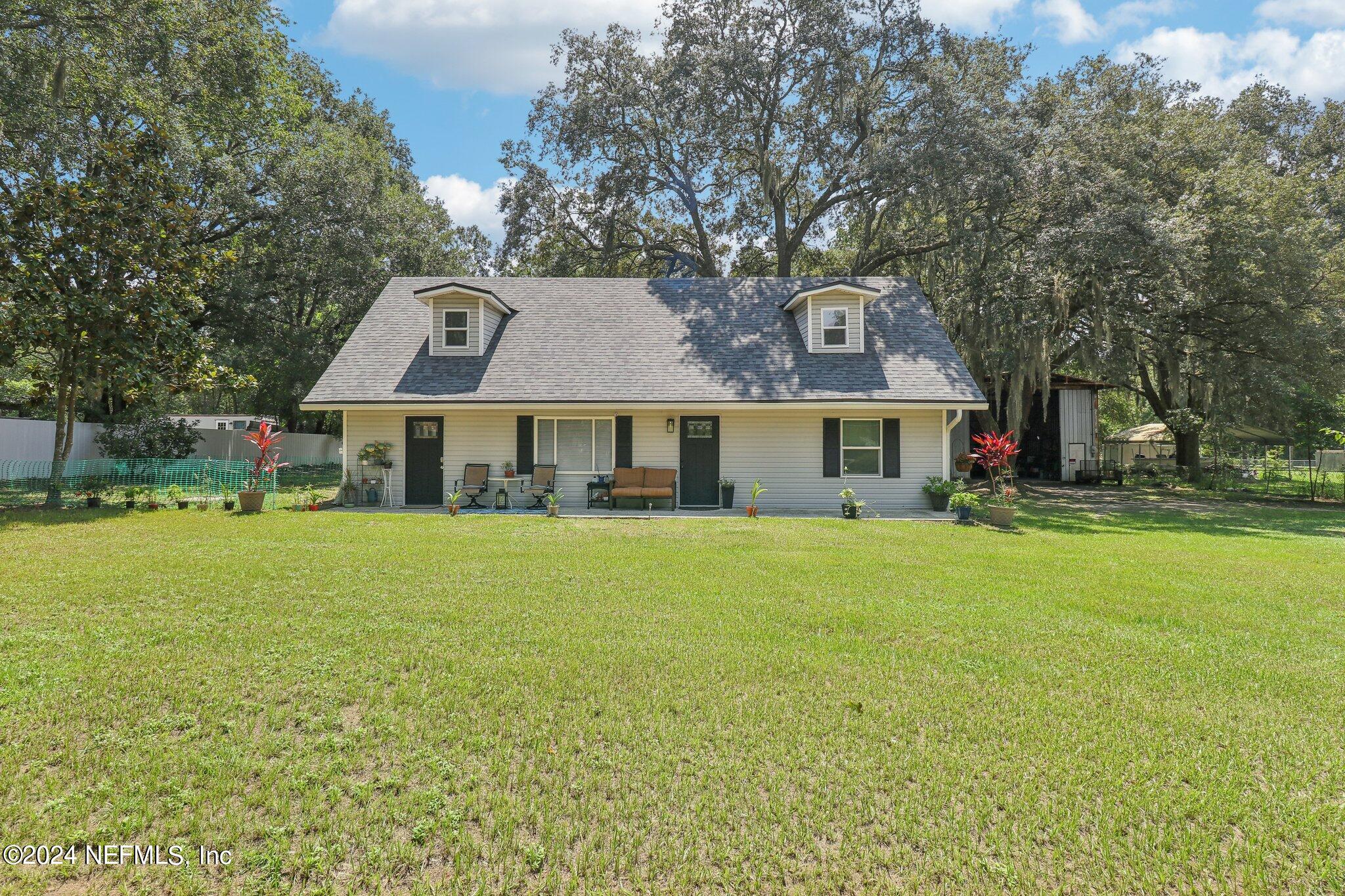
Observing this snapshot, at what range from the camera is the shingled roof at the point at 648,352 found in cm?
1301

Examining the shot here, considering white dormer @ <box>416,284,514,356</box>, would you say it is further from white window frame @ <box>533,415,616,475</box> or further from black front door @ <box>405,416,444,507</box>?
white window frame @ <box>533,415,616,475</box>

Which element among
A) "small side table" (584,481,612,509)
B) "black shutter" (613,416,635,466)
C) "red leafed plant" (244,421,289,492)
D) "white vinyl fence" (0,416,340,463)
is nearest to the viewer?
"red leafed plant" (244,421,289,492)

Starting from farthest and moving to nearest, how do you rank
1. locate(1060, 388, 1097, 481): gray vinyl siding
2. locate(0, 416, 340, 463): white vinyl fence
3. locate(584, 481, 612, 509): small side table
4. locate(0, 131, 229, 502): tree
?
locate(1060, 388, 1097, 481): gray vinyl siding → locate(0, 416, 340, 463): white vinyl fence → locate(584, 481, 612, 509): small side table → locate(0, 131, 229, 502): tree

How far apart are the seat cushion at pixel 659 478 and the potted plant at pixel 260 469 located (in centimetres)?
668

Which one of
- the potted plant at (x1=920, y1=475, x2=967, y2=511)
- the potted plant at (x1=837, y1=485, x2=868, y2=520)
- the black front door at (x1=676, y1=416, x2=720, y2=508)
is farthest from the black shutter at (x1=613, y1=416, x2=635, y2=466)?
the potted plant at (x1=920, y1=475, x2=967, y2=511)

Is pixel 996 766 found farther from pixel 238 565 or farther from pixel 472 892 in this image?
pixel 238 565

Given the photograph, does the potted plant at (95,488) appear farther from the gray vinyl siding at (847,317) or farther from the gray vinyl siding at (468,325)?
the gray vinyl siding at (847,317)

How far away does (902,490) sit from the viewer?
13.2 meters

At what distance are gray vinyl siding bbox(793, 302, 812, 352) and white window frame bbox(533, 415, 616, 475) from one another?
15.9ft

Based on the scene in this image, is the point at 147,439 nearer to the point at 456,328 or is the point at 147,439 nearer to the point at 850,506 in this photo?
the point at 456,328

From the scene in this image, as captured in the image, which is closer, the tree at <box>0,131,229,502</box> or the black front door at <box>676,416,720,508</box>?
the tree at <box>0,131,229,502</box>

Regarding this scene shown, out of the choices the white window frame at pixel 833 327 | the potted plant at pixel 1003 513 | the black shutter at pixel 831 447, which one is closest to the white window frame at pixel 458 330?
the white window frame at pixel 833 327

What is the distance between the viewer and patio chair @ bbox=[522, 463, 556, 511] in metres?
13.1

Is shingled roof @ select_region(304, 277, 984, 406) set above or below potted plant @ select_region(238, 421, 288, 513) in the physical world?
above
